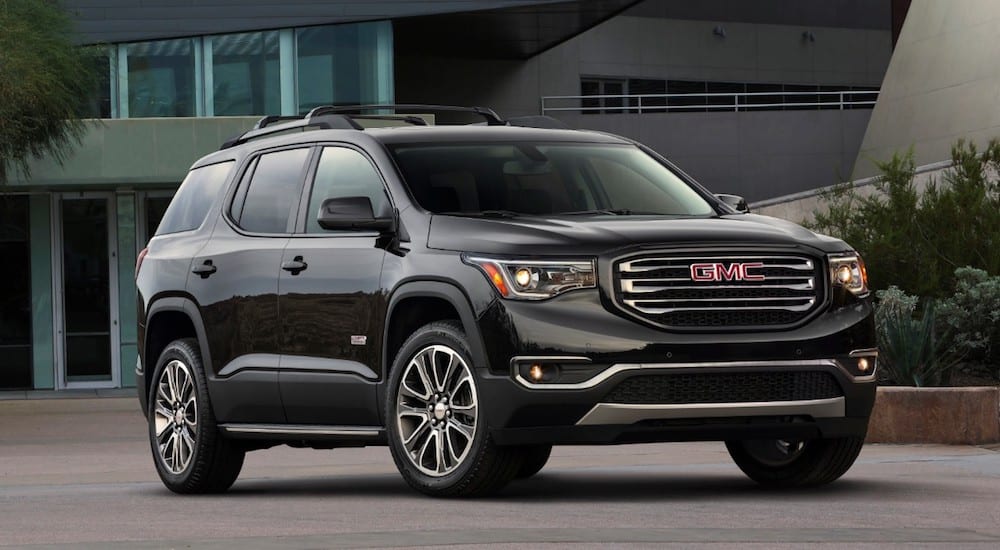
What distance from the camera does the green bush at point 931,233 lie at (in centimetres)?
1839

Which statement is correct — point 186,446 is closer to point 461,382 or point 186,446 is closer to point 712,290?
point 461,382

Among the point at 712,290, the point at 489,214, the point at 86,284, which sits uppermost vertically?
the point at 489,214

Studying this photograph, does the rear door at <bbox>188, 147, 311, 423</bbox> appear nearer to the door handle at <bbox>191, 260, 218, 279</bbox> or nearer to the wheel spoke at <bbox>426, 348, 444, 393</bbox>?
the door handle at <bbox>191, 260, 218, 279</bbox>

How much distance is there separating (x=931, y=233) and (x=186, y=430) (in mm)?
9406

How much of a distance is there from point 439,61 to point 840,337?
120 ft

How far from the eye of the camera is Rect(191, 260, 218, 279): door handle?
1141 cm

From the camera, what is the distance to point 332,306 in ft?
33.9

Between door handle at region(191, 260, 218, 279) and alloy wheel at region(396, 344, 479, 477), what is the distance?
210cm

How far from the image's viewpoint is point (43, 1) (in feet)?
84.0

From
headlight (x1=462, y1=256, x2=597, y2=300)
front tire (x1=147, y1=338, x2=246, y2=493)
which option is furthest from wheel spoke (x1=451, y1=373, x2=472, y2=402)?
front tire (x1=147, y1=338, x2=246, y2=493)

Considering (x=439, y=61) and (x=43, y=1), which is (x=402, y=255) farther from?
(x=439, y=61)

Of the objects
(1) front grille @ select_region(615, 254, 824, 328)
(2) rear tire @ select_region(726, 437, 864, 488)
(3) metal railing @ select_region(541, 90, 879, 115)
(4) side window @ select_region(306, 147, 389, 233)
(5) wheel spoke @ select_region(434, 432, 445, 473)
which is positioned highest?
(3) metal railing @ select_region(541, 90, 879, 115)

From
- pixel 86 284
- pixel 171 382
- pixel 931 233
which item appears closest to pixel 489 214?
pixel 171 382

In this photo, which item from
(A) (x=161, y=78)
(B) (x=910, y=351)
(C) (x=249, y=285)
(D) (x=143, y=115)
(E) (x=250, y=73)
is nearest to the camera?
(C) (x=249, y=285)
